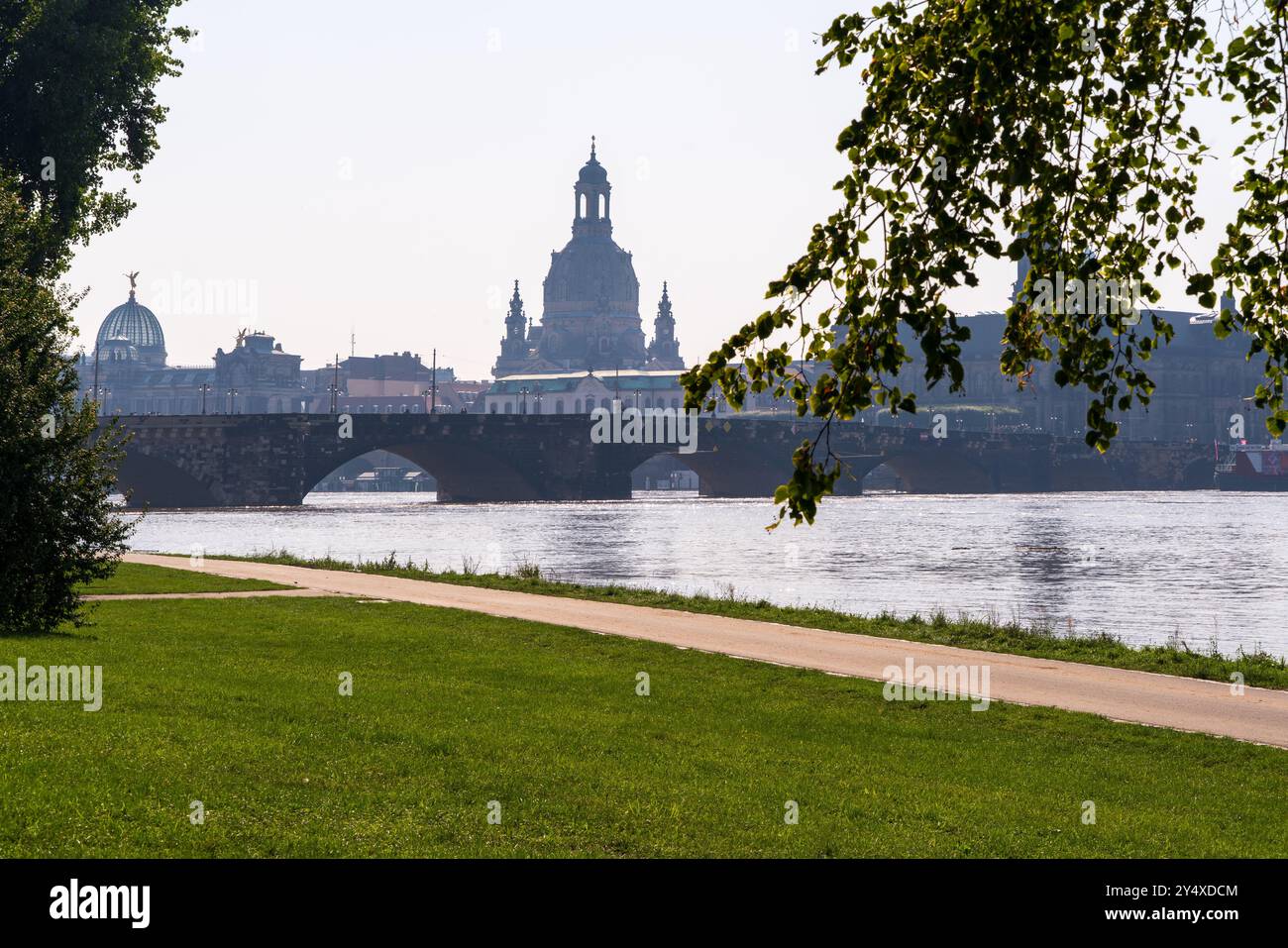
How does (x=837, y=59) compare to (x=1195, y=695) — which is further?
(x=1195, y=695)

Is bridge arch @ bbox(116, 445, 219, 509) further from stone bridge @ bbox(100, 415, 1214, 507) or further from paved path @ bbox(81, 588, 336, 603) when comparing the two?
paved path @ bbox(81, 588, 336, 603)

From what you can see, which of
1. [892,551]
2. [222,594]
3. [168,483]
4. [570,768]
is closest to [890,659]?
[570,768]

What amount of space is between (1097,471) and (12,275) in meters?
163

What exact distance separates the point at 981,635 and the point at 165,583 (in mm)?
16039

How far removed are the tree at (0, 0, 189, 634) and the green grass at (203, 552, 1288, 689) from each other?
31.5ft

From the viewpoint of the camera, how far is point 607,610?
28469 mm

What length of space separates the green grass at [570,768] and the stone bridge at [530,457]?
227ft

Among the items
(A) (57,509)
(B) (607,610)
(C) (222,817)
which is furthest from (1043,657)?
(C) (222,817)

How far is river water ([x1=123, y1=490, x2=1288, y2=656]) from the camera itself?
3841 centimetres

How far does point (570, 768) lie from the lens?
1232 centimetres
